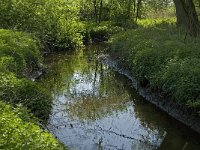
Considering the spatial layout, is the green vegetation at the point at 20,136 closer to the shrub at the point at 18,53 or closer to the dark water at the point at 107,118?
the dark water at the point at 107,118

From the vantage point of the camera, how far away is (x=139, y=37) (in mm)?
19266

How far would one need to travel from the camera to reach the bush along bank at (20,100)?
6430mm

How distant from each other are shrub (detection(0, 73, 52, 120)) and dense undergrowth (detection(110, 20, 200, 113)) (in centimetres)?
364

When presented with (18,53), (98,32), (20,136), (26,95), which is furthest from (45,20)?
(20,136)

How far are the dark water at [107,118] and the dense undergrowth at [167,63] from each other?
79cm

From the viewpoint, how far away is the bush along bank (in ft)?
21.1

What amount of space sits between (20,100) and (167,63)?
17.2ft

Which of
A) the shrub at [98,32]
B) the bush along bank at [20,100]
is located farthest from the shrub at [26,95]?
the shrub at [98,32]

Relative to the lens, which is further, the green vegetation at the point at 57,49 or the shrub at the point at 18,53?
the shrub at the point at 18,53

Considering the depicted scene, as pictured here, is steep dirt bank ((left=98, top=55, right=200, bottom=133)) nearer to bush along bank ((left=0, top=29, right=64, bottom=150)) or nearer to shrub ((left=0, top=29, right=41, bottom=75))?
bush along bank ((left=0, top=29, right=64, bottom=150))

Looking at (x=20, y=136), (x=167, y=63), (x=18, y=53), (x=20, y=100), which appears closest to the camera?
(x=20, y=136)

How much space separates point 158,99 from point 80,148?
4.11m

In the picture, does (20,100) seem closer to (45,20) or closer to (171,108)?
(171,108)

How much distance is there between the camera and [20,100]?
10422mm
